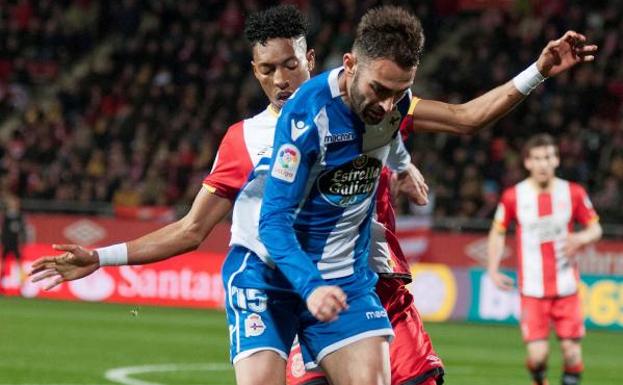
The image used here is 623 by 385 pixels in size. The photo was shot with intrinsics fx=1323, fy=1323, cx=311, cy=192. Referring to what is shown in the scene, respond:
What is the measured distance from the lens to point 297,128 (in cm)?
483

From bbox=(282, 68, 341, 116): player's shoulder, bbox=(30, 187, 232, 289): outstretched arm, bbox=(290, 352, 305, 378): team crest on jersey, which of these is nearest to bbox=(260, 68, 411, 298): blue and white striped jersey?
bbox=(282, 68, 341, 116): player's shoulder

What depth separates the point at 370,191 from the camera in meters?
5.16

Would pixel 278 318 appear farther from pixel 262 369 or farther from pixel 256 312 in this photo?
pixel 262 369

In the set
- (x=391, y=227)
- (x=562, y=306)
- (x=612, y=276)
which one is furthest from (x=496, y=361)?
(x=391, y=227)

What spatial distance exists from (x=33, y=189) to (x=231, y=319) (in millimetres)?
18383

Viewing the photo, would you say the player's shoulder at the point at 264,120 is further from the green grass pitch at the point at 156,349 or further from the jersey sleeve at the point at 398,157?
the green grass pitch at the point at 156,349

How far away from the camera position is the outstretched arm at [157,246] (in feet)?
17.8

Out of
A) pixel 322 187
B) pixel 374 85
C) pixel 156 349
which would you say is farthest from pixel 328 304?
pixel 156 349

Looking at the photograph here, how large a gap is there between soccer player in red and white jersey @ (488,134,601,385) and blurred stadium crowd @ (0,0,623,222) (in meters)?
8.67

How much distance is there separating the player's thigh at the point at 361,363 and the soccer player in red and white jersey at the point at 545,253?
563 cm

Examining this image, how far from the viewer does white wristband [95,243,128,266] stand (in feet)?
18.1

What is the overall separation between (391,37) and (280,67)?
0.97 meters

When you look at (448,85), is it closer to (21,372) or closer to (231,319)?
(21,372)

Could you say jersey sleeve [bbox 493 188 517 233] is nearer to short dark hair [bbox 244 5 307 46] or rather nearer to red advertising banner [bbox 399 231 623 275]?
short dark hair [bbox 244 5 307 46]
